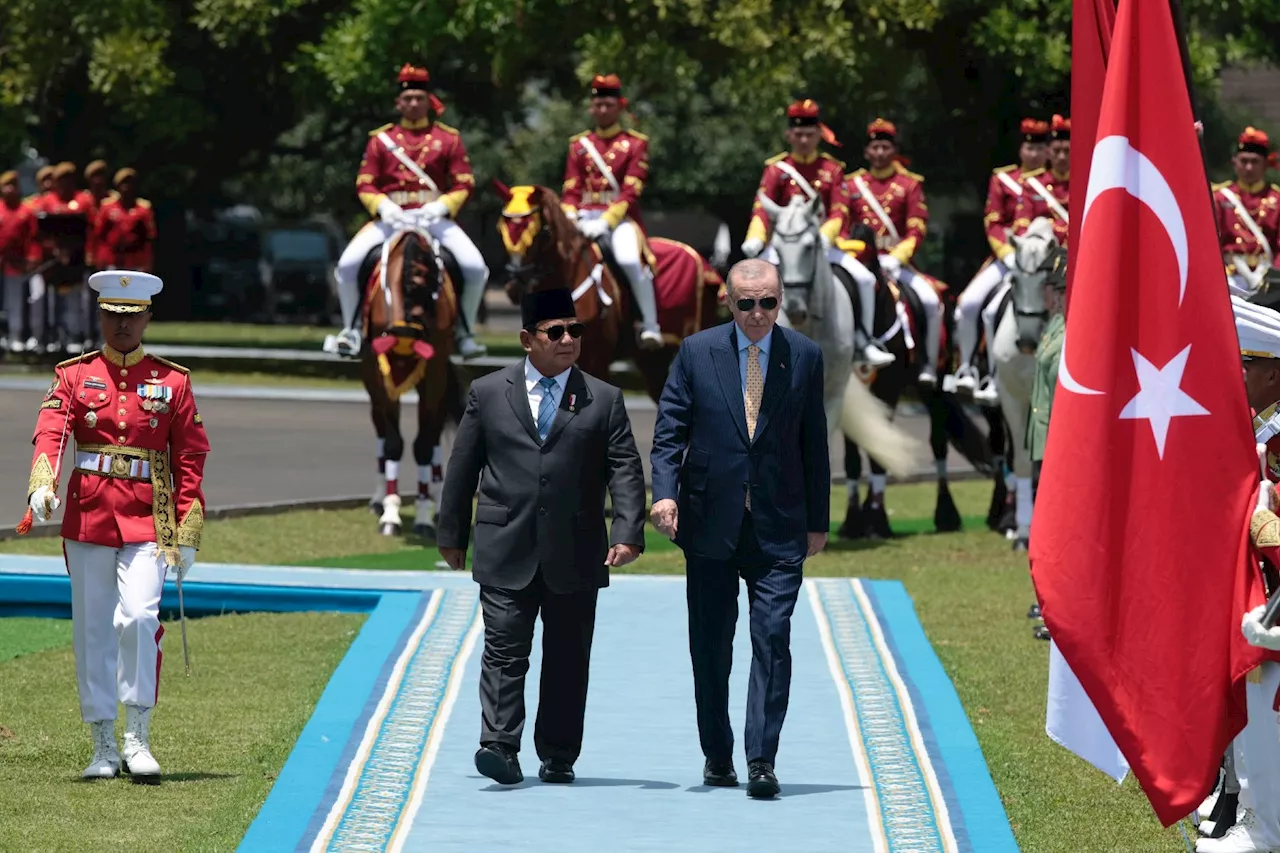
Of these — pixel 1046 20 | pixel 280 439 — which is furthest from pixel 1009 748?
pixel 1046 20

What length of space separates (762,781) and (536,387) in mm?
1809

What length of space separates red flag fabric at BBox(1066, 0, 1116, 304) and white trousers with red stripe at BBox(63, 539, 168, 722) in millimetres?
3774

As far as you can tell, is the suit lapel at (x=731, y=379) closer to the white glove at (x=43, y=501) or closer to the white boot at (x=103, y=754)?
the white glove at (x=43, y=501)

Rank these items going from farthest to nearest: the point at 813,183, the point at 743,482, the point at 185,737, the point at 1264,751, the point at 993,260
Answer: the point at 993,260
the point at 813,183
the point at 185,737
the point at 743,482
the point at 1264,751

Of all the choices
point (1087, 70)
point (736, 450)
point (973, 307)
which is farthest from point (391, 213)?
point (1087, 70)

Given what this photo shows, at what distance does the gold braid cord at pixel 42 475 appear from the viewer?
9805mm

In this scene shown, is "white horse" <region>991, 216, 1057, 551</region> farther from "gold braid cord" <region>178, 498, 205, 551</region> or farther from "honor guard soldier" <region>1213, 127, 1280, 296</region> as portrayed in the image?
"gold braid cord" <region>178, 498, 205, 551</region>

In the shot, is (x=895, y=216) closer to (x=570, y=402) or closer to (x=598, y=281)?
(x=598, y=281)

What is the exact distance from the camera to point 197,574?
15.6 metres

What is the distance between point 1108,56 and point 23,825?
470 cm

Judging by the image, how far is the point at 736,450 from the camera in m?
9.99

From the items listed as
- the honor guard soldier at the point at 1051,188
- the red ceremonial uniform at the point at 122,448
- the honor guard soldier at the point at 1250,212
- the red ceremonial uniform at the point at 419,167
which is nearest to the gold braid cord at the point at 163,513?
the red ceremonial uniform at the point at 122,448

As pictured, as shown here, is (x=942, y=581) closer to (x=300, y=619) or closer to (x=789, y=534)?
(x=300, y=619)

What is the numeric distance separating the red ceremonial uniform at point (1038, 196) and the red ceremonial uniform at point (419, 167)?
4147mm
